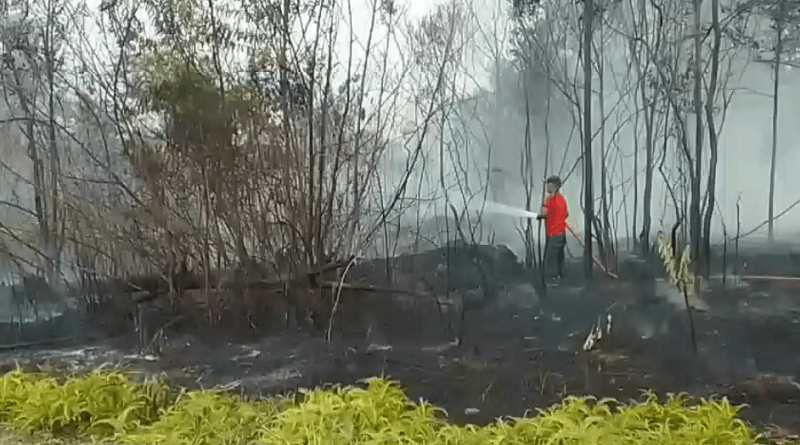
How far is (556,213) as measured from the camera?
2.25 m

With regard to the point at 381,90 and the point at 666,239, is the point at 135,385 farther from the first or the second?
the point at 666,239

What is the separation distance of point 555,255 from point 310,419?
946 mm

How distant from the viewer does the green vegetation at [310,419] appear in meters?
2.08

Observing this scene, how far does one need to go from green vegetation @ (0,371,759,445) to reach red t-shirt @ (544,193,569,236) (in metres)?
0.54

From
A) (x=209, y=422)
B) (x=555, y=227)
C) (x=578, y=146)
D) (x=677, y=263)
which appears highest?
(x=578, y=146)

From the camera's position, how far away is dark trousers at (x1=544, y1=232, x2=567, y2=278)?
226 centimetres

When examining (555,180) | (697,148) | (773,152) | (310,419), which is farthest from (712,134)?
(310,419)

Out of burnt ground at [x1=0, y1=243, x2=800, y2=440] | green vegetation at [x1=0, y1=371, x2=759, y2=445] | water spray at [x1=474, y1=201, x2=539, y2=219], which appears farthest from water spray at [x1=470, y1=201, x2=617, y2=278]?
green vegetation at [x1=0, y1=371, x2=759, y2=445]

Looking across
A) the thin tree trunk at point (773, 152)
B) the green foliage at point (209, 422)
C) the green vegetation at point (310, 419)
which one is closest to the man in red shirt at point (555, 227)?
the green vegetation at point (310, 419)

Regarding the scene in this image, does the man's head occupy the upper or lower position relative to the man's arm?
upper

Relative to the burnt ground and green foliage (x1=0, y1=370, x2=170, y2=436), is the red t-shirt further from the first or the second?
green foliage (x1=0, y1=370, x2=170, y2=436)

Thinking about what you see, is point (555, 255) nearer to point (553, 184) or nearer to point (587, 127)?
point (553, 184)

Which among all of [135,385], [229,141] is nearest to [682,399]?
[229,141]

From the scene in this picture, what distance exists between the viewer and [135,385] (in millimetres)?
2600
